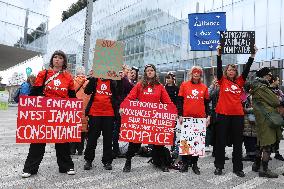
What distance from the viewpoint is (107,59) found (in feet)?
21.1

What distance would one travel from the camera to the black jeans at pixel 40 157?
5.78 meters

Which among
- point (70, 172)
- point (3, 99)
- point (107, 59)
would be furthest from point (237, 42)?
point (3, 99)

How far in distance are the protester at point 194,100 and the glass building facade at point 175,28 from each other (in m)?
8.84

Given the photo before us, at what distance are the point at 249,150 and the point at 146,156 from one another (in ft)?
7.52

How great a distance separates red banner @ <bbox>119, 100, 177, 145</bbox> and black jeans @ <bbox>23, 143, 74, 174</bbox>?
99 cm

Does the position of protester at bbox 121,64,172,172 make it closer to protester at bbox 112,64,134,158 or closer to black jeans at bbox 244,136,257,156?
protester at bbox 112,64,134,158

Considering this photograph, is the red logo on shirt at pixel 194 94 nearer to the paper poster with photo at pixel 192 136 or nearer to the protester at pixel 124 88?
the paper poster with photo at pixel 192 136

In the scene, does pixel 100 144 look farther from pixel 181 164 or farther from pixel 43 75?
pixel 43 75

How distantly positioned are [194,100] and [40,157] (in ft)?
8.93

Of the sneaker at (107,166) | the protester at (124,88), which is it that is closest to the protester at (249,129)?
the protester at (124,88)

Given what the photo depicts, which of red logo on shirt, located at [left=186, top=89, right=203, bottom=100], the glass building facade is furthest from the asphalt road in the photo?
the glass building facade

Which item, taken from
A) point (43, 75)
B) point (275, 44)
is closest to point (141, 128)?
point (43, 75)

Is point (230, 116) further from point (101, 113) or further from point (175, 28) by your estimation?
point (175, 28)

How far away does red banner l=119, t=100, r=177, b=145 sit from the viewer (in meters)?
6.60
